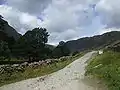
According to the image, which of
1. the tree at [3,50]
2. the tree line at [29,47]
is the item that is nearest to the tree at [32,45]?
the tree line at [29,47]

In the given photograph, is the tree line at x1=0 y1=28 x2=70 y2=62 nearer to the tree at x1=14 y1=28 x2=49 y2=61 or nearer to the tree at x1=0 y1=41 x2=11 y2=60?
the tree at x1=14 y1=28 x2=49 y2=61

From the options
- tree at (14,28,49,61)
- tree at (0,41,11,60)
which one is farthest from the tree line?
tree at (0,41,11,60)

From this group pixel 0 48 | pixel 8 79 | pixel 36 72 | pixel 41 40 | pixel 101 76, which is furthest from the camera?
pixel 41 40

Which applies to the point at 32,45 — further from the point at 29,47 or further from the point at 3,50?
the point at 3,50

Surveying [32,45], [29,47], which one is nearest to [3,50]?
[29,47]

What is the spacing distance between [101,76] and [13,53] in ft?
260

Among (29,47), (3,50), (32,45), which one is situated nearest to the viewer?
(3,50)

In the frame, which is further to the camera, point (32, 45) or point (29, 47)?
point (32, 45)

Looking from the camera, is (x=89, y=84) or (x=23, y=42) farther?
(x=23, y=42)

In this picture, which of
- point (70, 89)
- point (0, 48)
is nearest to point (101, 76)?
point (70, 89)

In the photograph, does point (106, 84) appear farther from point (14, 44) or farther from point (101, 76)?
point (14, 44)

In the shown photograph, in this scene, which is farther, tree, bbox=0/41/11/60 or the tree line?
the tree line

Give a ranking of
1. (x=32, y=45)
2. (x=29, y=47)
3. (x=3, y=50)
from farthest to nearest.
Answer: (x=32, y=45)
(x=29, y=47)
(x=3, y=50)

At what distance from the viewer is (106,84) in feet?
78.2
